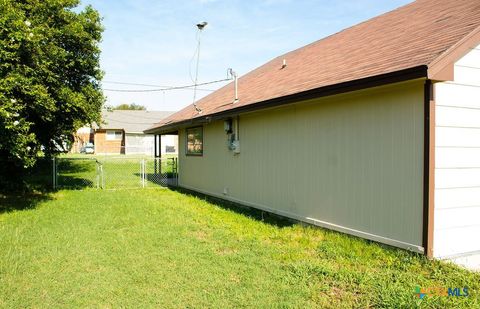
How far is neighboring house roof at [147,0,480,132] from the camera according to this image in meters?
4.49

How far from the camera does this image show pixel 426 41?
520 centimetres

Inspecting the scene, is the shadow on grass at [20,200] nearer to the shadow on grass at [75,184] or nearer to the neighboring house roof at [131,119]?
the shadow on grass at [75,184]

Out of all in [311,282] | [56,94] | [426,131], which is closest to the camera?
[311,282]

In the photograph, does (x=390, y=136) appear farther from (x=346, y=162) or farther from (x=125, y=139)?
(x=125, y=139)

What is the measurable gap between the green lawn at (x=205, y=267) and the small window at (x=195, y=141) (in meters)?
4.79

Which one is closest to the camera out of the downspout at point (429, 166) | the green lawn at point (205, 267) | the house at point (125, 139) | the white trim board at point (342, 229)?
the green lawn at point (205, 267)

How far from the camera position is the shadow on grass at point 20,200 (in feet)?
30.2

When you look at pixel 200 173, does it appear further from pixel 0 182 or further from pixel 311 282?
pixel 311 282

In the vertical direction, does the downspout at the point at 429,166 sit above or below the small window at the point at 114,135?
below

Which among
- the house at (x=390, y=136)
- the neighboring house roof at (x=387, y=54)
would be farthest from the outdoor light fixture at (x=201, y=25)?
the house at (x=390, y=136)

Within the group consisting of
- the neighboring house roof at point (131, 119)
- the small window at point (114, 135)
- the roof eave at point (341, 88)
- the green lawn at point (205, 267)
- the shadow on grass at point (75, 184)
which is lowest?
the green lawn at point (205, 267)

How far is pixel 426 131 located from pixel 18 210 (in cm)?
871

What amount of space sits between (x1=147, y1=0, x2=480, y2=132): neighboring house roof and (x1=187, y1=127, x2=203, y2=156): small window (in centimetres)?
236

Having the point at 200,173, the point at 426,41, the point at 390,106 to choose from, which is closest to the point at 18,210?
the point at 200,173
